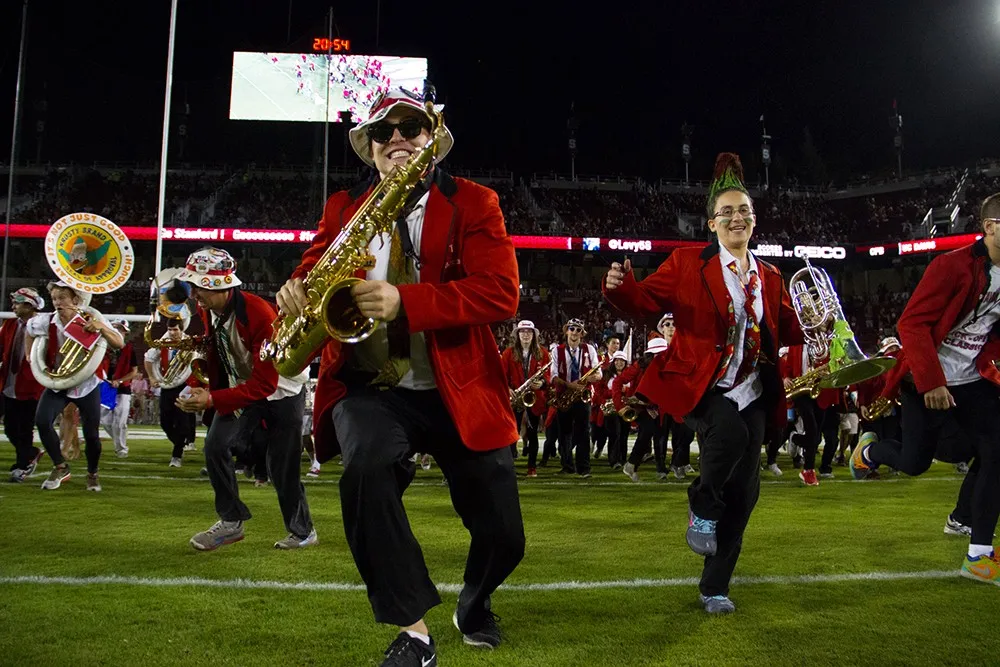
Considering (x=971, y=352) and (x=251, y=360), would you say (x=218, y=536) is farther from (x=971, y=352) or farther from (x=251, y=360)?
(x=971, y=352)

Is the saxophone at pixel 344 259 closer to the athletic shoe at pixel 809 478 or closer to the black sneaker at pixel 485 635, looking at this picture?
the black sneaker at pixel 485 635

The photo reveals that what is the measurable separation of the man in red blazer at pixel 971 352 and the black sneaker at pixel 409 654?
3.39 meters

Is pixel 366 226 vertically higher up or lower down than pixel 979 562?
higher up

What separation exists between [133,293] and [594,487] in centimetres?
3310

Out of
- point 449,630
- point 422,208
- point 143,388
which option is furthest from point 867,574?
point 143,388

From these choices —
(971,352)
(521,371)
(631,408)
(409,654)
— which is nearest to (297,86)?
(521,371)

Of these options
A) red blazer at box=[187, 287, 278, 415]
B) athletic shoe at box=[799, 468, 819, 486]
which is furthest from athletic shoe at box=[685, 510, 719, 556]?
athletic shoe at box=[799, 468, 819, 486]

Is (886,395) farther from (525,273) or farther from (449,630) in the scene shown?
(525,273)

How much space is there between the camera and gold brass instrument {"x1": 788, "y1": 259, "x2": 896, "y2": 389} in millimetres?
4992

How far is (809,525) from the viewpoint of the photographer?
276 inches

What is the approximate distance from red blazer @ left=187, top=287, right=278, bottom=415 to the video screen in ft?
79.5

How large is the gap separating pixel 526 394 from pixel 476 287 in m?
9.40

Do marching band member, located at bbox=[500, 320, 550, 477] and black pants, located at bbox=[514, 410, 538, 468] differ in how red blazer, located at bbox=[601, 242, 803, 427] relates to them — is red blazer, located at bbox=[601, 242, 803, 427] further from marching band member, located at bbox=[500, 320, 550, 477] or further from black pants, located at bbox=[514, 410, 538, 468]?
marching band member, located at bbox=[500, 320, 550, 477]

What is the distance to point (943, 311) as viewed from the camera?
4.98 metres
